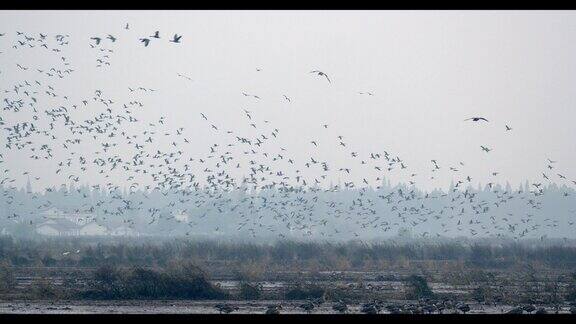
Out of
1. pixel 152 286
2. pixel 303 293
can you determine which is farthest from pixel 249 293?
pixel 152 286

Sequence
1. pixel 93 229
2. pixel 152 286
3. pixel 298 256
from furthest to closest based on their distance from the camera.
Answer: pixel 93 229, pixel 298 256, pixel 152 286

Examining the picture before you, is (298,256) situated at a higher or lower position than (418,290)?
lower

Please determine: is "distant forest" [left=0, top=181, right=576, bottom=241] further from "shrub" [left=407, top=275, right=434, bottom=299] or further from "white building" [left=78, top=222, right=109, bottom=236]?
"shrub" [left=407, top=275, right=434, bottom=299]

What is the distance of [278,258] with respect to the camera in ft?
173

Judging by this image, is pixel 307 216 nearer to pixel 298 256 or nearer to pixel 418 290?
pixel 298 256

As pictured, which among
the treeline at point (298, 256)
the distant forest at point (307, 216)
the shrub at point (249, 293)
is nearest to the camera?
the shrub at point (249, 293)

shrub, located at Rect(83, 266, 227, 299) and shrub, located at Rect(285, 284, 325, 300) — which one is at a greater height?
shrub, located at Rect(83, 266, 227, 299)

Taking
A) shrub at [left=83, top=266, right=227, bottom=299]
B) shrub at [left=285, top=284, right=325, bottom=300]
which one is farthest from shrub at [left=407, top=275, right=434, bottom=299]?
shrub at [left=83, top=266, right=227, bottom=299]

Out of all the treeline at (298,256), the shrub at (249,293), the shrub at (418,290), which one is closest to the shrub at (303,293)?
the shrub at (249,293)

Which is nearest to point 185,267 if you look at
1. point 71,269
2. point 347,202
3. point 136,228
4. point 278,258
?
point 71,269

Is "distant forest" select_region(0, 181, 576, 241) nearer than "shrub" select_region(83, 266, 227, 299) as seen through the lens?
No

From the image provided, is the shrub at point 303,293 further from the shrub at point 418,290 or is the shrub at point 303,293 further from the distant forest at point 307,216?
the distant forest at point 307,216
